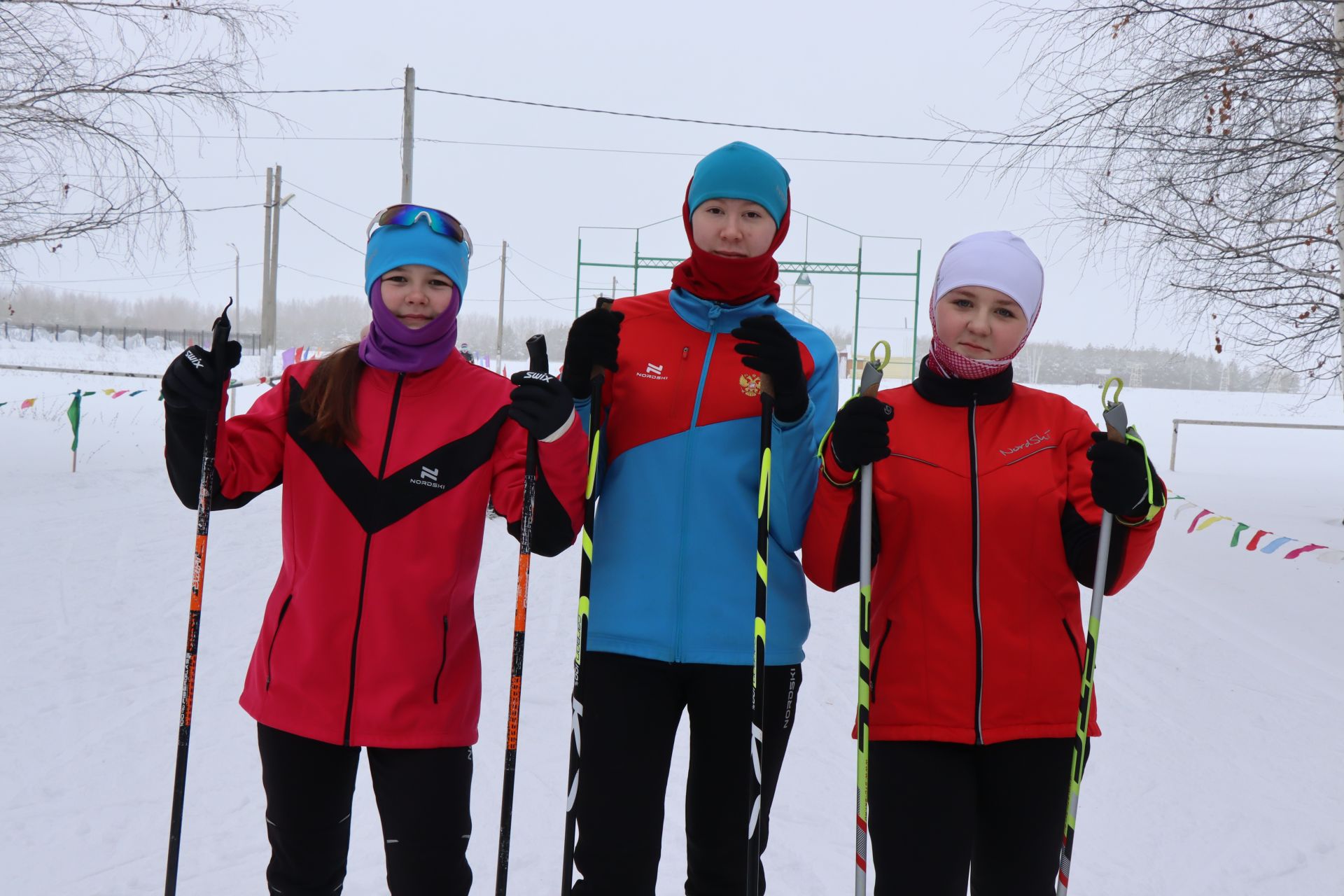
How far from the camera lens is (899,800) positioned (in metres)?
1.95

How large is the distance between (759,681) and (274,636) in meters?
1.10

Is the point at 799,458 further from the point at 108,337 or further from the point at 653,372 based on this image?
the point at 108,337

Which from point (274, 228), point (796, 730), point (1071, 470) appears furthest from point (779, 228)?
point (274, 228)

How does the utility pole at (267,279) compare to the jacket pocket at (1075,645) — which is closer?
the jacket pocket at (1075,645)

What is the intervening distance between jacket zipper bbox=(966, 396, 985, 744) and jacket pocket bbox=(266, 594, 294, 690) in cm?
152

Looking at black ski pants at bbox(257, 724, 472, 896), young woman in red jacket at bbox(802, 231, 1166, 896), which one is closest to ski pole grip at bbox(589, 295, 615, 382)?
young woman in red jacket at bbox(802, 231, 1166, 896)

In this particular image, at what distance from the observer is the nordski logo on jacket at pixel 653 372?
2174 millimetres

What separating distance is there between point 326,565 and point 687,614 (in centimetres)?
82

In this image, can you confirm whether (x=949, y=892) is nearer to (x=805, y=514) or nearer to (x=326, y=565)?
(x=805, y=514)

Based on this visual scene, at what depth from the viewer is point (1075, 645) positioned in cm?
203

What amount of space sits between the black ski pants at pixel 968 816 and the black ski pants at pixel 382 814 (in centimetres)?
92

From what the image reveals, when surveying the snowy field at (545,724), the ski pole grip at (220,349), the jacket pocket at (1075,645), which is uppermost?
the ski pole grip at (220,349)

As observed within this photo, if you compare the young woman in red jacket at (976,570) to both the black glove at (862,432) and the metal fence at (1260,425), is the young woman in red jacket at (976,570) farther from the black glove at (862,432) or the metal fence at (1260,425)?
the metal fence at (1260,425)

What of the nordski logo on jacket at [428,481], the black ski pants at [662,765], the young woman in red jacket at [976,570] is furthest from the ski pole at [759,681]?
the nordski logo on jacket at [428,481]
